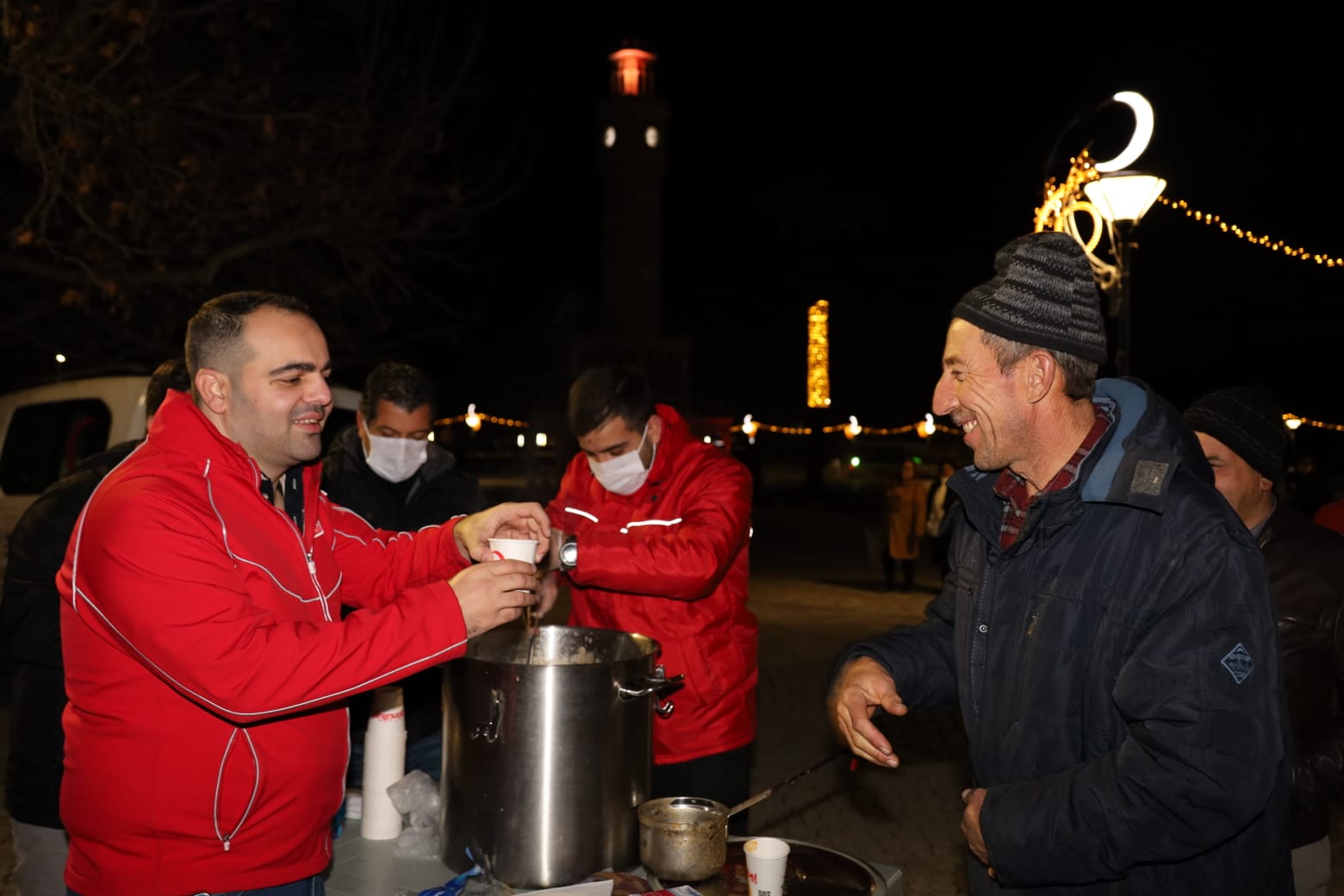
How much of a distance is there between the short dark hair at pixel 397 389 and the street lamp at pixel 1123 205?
229 inches

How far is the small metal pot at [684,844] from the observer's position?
2.69 m

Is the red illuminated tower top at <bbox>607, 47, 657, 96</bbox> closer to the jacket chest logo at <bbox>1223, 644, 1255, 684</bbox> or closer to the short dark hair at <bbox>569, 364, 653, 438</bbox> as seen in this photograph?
the short dark hair at <bbox>569, 364, 653, 438</bbox>

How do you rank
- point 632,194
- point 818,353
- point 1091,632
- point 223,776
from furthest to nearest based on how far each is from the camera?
point 818,353, point 632,194, point 223,776, point 1091,632

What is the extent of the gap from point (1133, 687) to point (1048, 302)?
828 millimetres

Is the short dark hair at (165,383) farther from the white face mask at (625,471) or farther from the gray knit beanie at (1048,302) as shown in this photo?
the gray knit beanie at (1048,302)

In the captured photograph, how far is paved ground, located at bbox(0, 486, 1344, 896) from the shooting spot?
21.0 feet

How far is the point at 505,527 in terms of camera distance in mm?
3486

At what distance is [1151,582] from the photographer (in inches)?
84.5

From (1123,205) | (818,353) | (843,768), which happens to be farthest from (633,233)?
(843,768)

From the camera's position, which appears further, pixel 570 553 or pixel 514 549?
pixel 570 553

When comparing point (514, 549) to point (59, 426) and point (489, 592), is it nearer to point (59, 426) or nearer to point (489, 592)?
point (489, 592)

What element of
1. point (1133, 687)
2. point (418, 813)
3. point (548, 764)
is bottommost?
point (418, 813)

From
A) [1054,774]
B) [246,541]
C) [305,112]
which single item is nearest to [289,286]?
[305,112]

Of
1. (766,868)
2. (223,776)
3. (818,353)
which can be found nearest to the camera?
(223,776)
